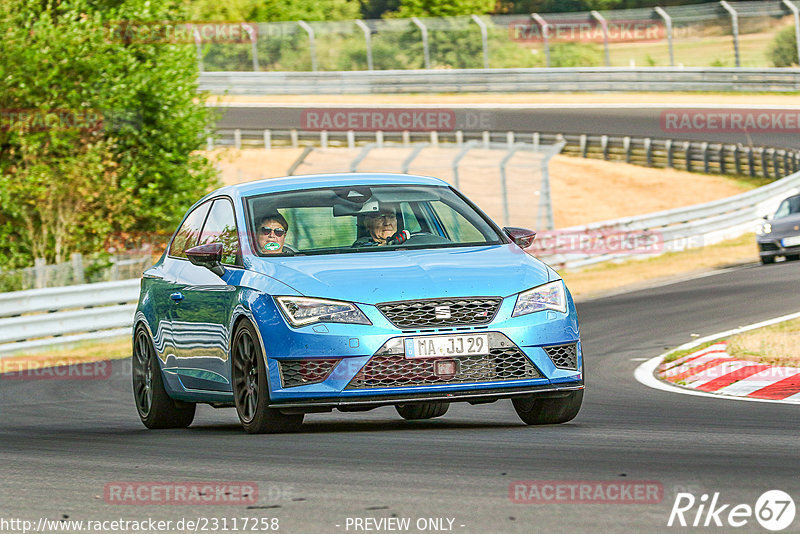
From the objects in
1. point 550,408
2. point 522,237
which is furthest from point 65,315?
point 550,408

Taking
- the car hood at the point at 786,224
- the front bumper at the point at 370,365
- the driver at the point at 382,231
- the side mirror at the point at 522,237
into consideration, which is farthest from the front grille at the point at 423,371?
the car hood at the point at 786,224

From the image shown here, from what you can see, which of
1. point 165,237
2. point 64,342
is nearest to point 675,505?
point 64,342

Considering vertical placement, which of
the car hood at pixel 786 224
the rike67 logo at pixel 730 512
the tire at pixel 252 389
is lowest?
the car hood at pixel 786 224

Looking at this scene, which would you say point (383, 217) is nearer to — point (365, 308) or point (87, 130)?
point (365, 308)

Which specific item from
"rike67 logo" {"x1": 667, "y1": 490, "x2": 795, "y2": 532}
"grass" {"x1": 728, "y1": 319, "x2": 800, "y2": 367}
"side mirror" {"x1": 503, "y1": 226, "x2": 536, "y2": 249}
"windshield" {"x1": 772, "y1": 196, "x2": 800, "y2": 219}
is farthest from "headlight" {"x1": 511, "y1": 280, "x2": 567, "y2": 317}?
"windshield" {"x1": 772, "y1": 196, "x2": 800, "y2": 219}

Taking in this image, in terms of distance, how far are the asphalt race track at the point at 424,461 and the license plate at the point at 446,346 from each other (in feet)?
1.56

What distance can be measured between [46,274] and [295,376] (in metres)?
13.7

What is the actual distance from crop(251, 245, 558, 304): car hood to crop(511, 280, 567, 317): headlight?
0.15 ft

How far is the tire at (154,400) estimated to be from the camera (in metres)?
10.2

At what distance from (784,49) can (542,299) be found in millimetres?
43103

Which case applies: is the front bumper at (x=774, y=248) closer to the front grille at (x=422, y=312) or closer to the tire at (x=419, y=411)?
the tire at (x=419, y=411)

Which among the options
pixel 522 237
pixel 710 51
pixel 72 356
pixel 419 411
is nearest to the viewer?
pixel 522 237

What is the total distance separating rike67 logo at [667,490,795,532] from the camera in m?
5.29

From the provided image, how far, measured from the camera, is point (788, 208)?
83.3 ft
